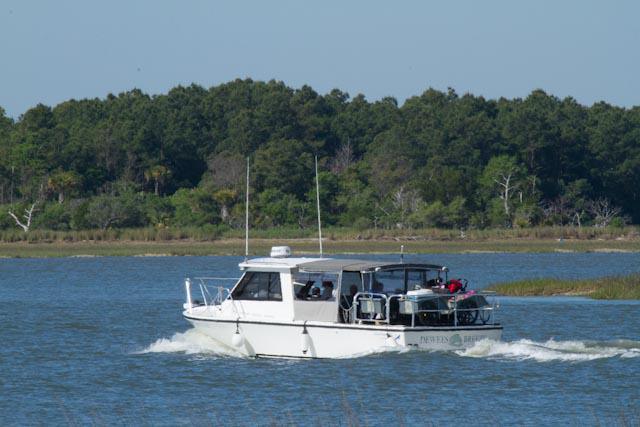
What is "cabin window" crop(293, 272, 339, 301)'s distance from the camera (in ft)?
99.9

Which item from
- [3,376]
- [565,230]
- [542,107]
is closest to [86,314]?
[3,376]

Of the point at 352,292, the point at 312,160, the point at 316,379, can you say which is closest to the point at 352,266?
the point at 352,292

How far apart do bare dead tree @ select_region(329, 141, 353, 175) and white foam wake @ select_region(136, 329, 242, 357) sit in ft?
280

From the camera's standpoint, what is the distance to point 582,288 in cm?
5003

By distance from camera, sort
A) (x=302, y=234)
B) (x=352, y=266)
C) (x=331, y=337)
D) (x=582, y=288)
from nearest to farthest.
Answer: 1. (x=331, y=337)
2. (x=352, y=266)
3. (x=582, y=288)
4. (x=302, y=234)

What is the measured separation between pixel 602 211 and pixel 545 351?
84.0m

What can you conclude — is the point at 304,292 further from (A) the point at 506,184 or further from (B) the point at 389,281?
(A) the point at 506,184

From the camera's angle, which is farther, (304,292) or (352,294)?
(304,292)

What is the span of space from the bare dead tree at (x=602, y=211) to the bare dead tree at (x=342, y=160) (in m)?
21.8

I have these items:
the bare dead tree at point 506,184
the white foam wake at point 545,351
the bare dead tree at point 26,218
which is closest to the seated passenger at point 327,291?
the white foam wake at point 545,351

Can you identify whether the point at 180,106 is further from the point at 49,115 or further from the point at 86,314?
the point at 86,314

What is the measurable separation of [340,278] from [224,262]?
49.6 meters

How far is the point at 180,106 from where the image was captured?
450ft

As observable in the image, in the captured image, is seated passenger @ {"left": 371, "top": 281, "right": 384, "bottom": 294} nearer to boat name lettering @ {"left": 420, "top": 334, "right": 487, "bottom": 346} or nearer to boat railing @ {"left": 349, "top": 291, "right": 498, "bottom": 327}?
boat railing @ {"left": 349, "top": 291, "right": 498, "bottom": 327}
